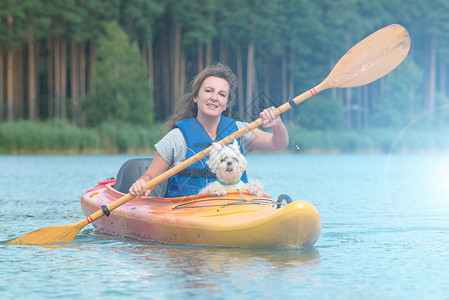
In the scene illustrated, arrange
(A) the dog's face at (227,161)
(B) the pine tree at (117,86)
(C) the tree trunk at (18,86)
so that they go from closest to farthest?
(A) the dog's face at (227,161) → (B) the pine tree at (117,86) → (C) the tree trunk at (18,86)

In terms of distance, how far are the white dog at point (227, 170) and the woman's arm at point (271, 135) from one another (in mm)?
327

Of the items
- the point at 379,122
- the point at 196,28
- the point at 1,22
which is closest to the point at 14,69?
the point at 1,22

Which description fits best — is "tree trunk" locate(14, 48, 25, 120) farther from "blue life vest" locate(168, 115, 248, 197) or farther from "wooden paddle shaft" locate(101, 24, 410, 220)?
"blue life vest" locate(168, 115, 248, 197)

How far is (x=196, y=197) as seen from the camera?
21.8 ft

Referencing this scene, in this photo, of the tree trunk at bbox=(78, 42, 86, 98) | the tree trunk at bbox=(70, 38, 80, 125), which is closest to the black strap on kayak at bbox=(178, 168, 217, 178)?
the tree trunk at bbox=(70, 38, 80, 125)

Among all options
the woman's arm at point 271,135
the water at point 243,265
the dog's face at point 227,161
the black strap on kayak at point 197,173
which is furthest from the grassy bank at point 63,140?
the dog's face at point 227,161

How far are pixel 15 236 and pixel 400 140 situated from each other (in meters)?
34.3

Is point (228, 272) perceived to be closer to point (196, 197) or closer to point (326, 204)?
point (196, 197)

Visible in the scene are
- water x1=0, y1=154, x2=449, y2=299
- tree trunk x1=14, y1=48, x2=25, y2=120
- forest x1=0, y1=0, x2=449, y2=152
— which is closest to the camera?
water x1=0, y1=154, x2=449, y2=299

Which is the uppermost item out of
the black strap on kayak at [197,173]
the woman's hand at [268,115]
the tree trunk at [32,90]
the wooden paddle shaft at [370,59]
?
the tree trunk at [32,90]

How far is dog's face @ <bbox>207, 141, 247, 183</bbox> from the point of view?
6277 mm

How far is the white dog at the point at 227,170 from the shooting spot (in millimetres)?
6285

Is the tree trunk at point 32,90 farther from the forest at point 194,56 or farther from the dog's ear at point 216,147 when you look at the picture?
the dog's ear at point 216,147

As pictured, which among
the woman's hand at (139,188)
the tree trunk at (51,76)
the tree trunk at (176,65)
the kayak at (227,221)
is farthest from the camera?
the tree trunk at (51,76)
